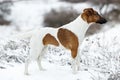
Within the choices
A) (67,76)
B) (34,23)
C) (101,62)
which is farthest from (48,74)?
(34,23)

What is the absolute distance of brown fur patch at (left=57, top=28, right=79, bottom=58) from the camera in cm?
750

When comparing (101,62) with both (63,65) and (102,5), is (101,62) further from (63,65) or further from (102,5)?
(102,5)

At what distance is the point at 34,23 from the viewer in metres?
17.8

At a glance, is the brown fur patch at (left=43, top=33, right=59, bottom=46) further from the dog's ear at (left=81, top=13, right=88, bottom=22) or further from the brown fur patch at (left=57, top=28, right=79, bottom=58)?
the dog's ear at (left=81, top=13, right=88, bottom=22)

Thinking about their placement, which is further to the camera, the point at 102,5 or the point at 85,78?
the point at 102,5

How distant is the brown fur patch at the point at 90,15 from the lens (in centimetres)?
749

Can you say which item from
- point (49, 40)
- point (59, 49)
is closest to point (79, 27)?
point (49, 40)

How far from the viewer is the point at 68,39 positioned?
7520mm

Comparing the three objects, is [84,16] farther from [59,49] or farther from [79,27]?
[59,49]

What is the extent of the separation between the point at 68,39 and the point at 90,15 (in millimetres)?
518

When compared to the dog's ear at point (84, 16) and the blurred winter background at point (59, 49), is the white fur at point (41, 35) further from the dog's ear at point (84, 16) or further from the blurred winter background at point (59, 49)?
the blurred winter background at point (59, 49)

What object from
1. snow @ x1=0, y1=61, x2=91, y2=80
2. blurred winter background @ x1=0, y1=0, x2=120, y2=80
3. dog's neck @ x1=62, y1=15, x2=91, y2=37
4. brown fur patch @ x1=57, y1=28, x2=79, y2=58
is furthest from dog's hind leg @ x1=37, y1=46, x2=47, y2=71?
dog's neck @ x1=62, y1=15, x2=91, y2=37

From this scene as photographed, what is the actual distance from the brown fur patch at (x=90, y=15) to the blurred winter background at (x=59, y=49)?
2.88ft

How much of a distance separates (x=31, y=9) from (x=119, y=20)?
3.87m
